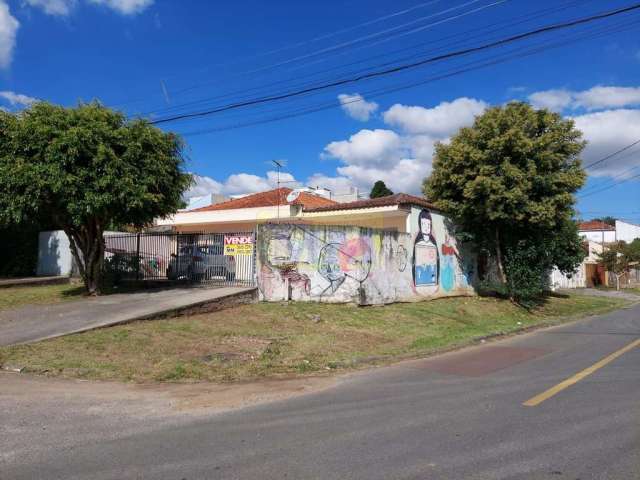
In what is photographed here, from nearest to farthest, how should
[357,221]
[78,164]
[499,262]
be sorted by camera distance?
[78,164], [499,262], [357,221]

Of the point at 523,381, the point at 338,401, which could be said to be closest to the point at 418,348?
the point at 523,381

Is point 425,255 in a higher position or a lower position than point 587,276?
higher

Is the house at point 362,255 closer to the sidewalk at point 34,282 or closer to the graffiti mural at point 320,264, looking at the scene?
the graffiti mural at point 320,264

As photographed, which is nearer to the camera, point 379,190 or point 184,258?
point 184,258

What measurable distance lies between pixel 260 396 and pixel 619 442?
4263 millimetres

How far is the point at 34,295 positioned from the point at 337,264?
994 cm

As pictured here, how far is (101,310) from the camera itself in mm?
12758

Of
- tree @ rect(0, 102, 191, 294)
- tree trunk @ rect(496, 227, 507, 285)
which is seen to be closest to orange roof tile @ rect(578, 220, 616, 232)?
tree trunk @ rect(496, 227, 507, 285)

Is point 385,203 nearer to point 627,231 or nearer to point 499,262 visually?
point 499,262

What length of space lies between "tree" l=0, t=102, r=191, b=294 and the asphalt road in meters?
7.95

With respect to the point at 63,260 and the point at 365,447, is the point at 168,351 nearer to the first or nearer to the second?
the point at 365,447

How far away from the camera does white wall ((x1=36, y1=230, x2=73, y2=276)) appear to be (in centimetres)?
2458

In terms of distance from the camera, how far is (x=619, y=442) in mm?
4906

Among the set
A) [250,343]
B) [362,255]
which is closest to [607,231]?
[362,255]
